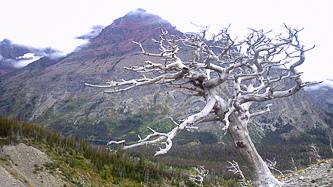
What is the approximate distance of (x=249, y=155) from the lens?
4.83 meters

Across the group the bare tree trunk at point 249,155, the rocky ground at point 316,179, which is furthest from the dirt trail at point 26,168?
the rocky ground at point 316,179

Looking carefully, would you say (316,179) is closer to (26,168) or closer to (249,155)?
(249,155)

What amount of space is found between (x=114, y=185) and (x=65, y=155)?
843 cm

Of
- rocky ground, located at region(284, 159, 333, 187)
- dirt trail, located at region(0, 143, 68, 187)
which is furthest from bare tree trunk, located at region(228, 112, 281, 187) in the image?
dirt trail, located at region(0, 143, 68, 187)

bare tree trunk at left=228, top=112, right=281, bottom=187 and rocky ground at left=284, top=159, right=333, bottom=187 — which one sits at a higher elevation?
bare tree trunk at left=228, top=112, right=281, bottom=187

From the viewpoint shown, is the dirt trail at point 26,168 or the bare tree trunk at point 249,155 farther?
the dirt trail at point 26,168

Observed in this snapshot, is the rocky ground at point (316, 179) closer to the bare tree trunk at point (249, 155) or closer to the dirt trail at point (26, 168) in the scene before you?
the bare tree trunk at point (249, 155)

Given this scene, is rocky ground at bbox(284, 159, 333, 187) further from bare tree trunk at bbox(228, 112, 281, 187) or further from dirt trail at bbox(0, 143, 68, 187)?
dirt trail at bbox(0, 143, 68, 187)

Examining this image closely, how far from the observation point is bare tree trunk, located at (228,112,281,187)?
15.0ft

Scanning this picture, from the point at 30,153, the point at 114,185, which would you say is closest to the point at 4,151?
the point at 30,153

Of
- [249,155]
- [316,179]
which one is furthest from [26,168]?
[316,179]

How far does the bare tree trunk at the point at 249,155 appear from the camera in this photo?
4.57 meters

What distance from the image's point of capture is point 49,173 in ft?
70.0

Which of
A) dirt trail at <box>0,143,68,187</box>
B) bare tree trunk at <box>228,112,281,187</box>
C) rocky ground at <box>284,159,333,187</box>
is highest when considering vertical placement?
bare tree trunk at <box>228,112,281,187</box>
